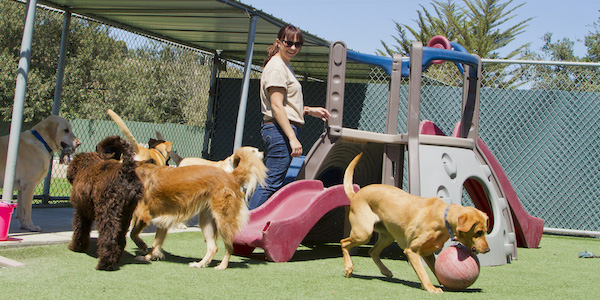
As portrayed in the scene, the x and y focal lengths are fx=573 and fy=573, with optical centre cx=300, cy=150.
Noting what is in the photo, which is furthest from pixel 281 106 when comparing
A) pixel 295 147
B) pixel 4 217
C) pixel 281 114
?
pixel 4 217

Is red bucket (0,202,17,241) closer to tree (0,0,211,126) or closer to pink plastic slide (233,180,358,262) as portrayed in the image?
pink plastic slide (233,180,358,262)

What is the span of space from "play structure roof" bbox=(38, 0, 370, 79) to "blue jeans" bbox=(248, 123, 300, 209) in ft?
7.41

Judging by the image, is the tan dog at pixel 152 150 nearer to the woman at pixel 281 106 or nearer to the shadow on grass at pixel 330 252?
the woman at pixel 281 106

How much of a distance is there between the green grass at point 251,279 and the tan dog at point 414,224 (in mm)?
276

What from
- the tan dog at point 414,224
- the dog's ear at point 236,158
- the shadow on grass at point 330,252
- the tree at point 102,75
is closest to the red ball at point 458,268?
the tan dog at point 414,224

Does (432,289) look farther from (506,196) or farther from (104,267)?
(506,196)

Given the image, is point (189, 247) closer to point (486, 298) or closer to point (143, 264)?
point (143, 264)

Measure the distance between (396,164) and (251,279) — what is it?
8.00ft

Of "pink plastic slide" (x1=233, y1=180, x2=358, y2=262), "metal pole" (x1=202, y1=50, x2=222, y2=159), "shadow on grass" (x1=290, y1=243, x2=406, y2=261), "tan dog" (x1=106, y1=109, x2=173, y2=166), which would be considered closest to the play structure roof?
"metal pole" (x1=202, y1=50, x2=222, y2=159)

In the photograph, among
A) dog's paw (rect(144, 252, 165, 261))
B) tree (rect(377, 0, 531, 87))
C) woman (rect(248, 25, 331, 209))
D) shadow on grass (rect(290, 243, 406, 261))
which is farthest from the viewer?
tree (rect(377, 0, 531, 87))

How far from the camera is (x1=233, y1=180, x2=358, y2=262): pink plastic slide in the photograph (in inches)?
213

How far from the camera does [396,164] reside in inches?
248

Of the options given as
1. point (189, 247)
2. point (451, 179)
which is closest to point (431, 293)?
point (451, 179)

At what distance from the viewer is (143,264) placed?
16.2ft
